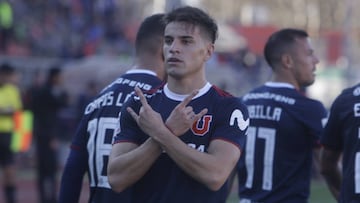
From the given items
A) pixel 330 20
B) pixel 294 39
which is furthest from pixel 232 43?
pixel 294 39

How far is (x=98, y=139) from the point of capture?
800 centimetres

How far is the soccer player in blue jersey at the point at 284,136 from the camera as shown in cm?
875

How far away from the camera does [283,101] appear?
8.91 metres

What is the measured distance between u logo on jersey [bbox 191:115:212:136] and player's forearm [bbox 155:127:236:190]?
170mm

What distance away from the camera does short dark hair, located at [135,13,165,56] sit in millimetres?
7965

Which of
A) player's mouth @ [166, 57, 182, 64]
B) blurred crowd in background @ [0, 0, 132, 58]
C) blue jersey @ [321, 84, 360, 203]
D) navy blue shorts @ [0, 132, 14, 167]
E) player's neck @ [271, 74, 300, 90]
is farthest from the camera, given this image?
blurred crowd in background @ [0, 0, 132, 58]

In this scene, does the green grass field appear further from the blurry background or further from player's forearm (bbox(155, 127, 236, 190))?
player's forearm (bbox(155, 127, 236, 190))

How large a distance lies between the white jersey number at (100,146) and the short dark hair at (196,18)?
5.88ft

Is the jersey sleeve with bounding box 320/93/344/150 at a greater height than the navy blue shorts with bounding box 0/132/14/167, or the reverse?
the jersey sleeve with bounding box 320/93/344/150

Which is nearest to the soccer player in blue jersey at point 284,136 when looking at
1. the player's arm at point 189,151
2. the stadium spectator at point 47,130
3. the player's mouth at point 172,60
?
the player's arm at point 189,151

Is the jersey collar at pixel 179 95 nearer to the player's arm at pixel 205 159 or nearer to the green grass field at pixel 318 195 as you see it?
the player's arm at pixel 205 159

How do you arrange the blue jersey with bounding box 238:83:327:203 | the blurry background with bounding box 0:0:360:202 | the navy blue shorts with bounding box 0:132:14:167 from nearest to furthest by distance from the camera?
the blue jersey with bounding box 238:83:327:203, the navy blue shorts with bounding box 0:132:14:167, the blurry background with bounding box 0:0:360:202

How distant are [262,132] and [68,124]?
17688 mm

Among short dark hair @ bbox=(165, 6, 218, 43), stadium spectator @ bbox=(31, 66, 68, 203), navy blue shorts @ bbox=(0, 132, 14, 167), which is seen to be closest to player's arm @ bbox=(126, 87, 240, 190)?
short dark hair @ bbox=(165, 6, 218, 43)
